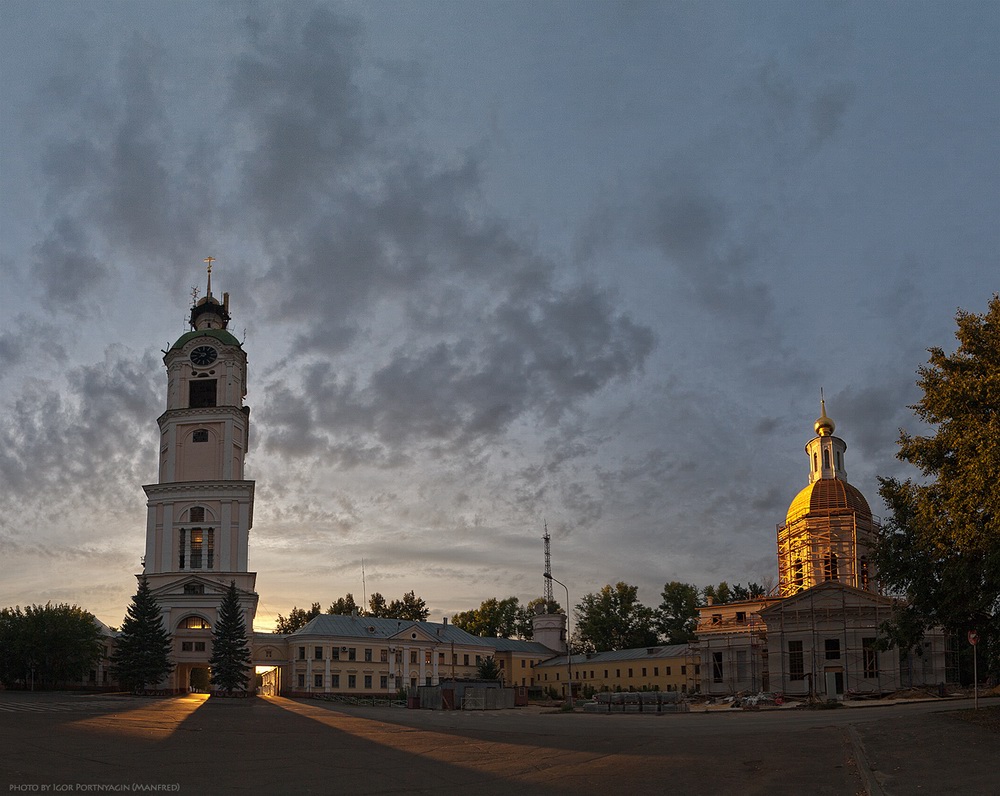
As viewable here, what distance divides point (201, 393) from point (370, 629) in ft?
89.1

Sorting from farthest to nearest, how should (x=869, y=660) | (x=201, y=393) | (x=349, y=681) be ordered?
(x=349, y=681), (x=201, y=393), (x=869, y=660)

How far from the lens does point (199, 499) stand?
79.1 metres

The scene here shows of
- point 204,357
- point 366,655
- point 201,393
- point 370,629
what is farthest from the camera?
point 370,629

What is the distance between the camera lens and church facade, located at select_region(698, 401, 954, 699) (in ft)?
209

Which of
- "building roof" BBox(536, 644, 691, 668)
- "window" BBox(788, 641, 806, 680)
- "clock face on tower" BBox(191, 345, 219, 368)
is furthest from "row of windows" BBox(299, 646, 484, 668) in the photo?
"window" BBox(788, 641, 806, 680)

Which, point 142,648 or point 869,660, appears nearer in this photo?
point 869,660

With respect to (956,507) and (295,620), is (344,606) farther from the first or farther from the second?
(956,507)

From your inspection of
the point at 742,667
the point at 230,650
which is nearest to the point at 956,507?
the point at 742,667

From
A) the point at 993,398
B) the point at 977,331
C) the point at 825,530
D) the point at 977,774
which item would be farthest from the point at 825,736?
the point at 825,530

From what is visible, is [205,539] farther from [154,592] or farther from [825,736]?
[825,736]

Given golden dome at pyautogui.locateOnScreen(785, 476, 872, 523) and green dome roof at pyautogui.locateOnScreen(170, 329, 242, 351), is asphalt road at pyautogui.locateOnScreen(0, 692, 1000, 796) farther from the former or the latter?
green dome roof at pyautogui.locateOnScreen(170, 329, 242, 351)

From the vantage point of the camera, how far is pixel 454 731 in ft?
94.6

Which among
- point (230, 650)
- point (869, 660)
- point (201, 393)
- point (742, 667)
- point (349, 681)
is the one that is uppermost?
point (201, 393)

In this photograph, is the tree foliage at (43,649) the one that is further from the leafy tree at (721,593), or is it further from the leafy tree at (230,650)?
the leafy tree at (721,593)
